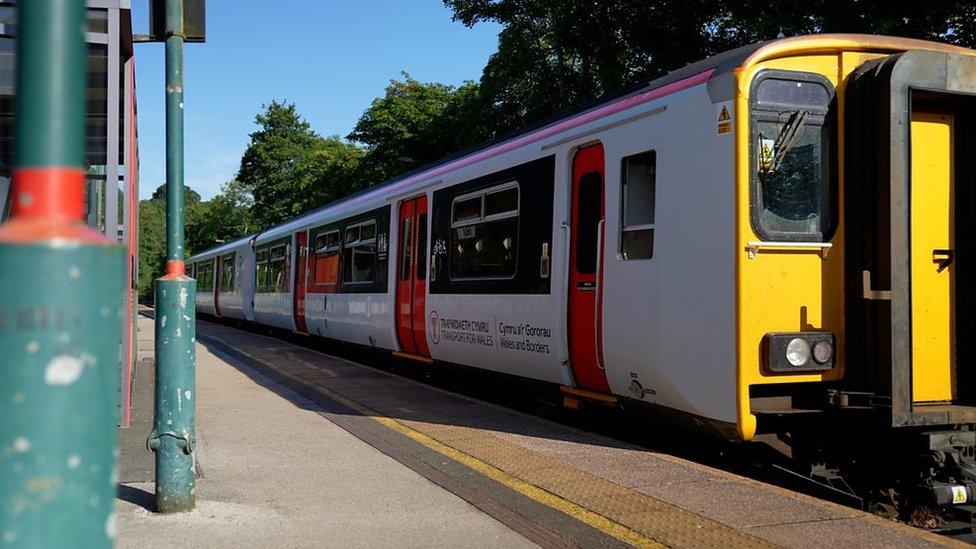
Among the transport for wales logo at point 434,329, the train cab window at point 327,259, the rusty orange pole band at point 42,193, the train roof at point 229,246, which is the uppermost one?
the train roof at point 229,246

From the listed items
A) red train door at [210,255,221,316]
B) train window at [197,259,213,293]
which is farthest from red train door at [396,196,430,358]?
train window at [197,259,213,293]

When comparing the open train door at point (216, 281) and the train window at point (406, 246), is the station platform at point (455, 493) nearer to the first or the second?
the train window at point (406, 246)

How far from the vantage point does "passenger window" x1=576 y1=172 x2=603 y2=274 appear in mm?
7891

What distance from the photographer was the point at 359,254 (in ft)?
48.9

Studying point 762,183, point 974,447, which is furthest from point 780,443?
point 762,183

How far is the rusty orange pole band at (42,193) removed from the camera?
1774 mm

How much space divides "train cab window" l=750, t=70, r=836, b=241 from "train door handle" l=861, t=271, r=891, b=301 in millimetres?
470

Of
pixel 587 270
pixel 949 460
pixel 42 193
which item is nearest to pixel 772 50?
pixel 587 270

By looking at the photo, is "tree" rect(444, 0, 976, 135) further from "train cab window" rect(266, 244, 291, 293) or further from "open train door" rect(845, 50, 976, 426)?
"train cab window" rect(266, 244, 291, 293)

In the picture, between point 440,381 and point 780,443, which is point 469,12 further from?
point 780,443

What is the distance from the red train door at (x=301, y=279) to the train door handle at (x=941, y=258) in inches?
564

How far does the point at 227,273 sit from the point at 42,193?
2899 cm

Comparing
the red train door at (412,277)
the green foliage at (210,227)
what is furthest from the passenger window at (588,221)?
the green foliage at (210,227)

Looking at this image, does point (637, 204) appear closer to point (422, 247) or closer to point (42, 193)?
point (422, 247)
